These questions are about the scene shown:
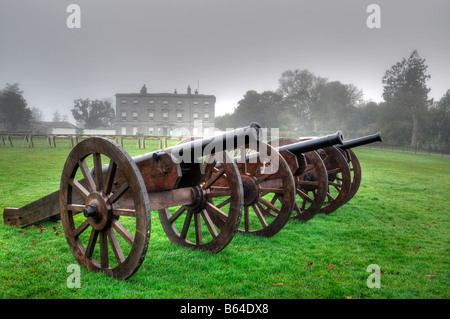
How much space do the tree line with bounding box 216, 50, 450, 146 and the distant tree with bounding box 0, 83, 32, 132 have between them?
36685 millimetres

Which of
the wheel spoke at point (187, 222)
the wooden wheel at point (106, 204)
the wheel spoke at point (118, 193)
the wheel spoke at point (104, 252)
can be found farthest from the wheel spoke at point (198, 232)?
the wheel spoke at point (118, 193)

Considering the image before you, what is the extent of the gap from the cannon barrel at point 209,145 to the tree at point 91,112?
8860cm

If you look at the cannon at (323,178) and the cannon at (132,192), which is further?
the cannon at (323,178)

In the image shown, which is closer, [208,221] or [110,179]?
[110,179]

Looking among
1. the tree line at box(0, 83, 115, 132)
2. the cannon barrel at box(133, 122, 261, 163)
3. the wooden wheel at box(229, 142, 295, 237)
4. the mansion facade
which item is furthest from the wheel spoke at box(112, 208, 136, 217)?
the mansion facade

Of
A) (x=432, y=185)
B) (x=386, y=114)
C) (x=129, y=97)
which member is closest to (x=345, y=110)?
(x=386, y=114)

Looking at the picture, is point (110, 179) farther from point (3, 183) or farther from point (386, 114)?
point (386, 114)

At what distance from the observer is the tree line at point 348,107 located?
45125 millimetres

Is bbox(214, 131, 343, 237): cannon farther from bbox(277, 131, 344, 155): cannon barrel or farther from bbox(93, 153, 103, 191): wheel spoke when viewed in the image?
bbox(93, 153, 103, 191): wheel spoke

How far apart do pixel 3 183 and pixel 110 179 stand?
8.30 m

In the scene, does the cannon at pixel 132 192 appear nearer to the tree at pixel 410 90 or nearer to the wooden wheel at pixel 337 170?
the wooden wheel at pixel 337 170

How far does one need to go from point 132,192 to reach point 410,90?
58.0 metres

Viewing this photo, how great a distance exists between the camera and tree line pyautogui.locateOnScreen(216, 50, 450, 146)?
4512 cm
